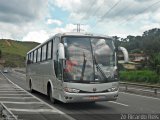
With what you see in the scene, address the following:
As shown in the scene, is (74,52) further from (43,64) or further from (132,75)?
(132,75)

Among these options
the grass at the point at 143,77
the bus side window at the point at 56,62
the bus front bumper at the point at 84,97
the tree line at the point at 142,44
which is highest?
the tree line at the point at 142,44

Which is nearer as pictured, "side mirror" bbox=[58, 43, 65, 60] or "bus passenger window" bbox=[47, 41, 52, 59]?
"side mirror" bbox=[58, 43, 65, 60]

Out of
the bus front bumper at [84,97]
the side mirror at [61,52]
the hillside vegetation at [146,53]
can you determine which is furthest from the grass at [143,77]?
the side mirror at [61,52]

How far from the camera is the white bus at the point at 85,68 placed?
14820 millimetres

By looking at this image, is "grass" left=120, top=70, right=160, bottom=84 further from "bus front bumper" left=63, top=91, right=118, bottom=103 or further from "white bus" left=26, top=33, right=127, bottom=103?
"bus front bumper" left=63, top=91, right=118, bottom=103

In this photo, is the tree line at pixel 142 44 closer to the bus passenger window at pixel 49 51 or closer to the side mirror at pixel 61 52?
the bus passenger window at pixel 49 51

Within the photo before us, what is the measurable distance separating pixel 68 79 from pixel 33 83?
32.5 feet

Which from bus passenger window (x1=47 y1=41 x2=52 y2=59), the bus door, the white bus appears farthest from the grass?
the white bus

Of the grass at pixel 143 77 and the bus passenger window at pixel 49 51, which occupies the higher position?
the bus passenger window at pixel 49 51

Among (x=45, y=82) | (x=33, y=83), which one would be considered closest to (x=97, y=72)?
(x=45, y=82)

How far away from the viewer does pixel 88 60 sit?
15.2 m

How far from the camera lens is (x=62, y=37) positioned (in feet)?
51.3

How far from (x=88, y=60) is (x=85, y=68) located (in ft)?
1.24

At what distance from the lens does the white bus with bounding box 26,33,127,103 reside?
1482 centimetres
